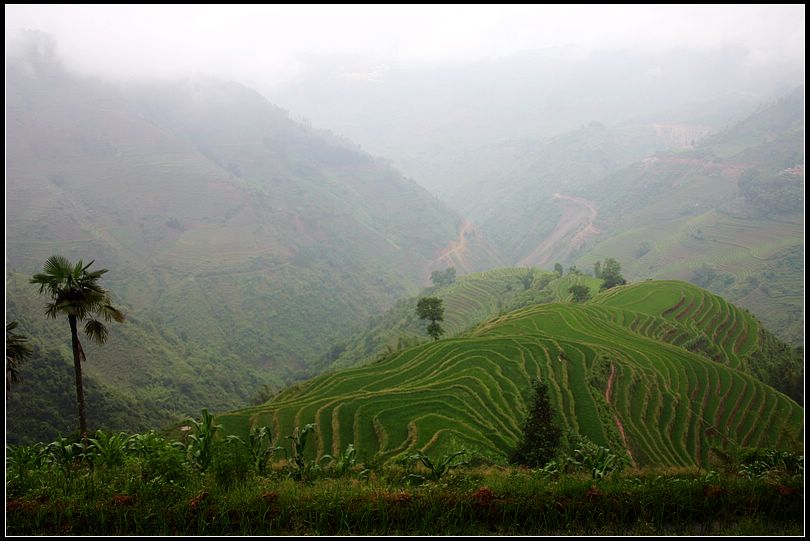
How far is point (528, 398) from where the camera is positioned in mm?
27297

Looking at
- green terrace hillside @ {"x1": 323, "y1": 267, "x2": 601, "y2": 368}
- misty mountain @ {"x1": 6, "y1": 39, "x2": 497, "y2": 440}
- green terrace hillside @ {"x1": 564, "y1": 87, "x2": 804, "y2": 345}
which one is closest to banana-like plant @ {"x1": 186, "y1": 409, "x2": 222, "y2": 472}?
misty mountain @ {"x1": 6, "y1": 39, "x2": 497, "y2": 440}

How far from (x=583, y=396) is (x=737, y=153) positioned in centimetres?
17730

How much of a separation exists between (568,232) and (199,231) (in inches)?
4612

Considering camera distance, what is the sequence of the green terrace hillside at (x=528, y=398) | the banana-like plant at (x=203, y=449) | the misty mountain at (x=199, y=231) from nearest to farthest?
the banana-like plant at (x=203, y=449), the green terrace hillside at (x=528, y=398), the misty mountain at (x=199, y=231)

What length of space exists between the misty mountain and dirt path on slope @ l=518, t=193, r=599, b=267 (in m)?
17.0

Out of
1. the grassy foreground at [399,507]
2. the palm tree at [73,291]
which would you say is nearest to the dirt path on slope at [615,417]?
the grassy foreground at [399,507]

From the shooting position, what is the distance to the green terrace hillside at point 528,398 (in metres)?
22.9

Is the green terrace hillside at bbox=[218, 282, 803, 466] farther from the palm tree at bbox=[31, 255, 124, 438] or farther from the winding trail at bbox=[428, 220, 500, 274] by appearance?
the winding trail at bbox=[428, 220, 500, 274]

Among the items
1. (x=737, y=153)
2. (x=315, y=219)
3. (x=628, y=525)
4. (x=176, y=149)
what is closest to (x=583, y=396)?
(x=628, y=525)

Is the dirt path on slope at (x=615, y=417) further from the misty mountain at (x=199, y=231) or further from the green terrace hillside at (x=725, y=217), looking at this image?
the green terrace hillside at (x=725, y=217)

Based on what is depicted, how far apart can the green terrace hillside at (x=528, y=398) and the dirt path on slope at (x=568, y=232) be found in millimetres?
121302

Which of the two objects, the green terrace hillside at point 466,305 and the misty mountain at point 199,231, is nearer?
the misty mountain at point 199,231

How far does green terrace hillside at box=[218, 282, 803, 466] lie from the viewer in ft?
75.2

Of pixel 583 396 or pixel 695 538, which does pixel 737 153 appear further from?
pixel 695 538
